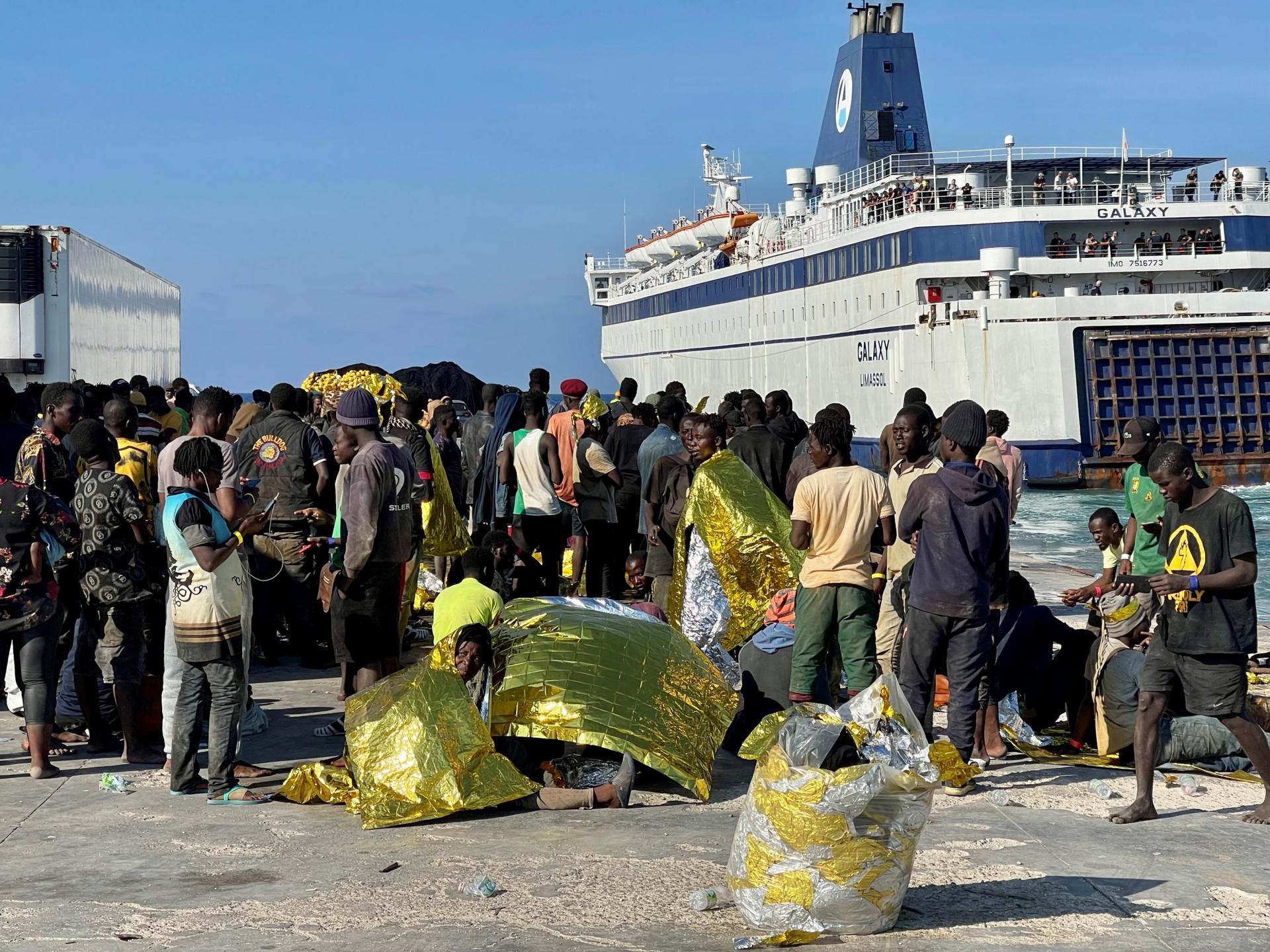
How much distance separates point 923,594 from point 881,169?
3815 centimetres

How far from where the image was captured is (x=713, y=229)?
5772cm

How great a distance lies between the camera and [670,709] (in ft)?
21.7

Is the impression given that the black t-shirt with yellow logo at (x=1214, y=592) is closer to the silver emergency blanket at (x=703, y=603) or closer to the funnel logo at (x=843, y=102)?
the silver emergency blanket at (x=703, y=603)

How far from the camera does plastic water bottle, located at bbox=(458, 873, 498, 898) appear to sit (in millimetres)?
5109

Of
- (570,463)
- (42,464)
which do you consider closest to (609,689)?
(42,464)

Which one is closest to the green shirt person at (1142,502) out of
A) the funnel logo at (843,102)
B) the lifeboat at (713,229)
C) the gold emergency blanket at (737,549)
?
the gold emergency blanket at (737,549)

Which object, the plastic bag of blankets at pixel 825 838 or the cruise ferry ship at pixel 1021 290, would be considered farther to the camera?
the cruise ferry ship at pixel 1021 290

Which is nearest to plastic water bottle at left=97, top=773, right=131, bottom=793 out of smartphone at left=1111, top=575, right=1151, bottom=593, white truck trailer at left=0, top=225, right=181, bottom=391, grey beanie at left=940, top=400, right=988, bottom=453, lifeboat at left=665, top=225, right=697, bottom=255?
grey beanie at left=940, top=400, right=988, bottom=453

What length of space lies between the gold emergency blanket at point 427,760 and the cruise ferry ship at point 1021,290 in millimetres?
26089

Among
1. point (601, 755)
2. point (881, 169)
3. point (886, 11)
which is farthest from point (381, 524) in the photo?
point (886, 11)

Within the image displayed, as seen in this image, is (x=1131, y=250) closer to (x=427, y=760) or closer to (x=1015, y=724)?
(x=1015, y=724)

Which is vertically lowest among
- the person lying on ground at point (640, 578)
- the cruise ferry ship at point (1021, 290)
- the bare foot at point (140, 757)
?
the bare foot at point (140, 757)

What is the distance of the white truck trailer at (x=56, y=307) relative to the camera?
14.1m

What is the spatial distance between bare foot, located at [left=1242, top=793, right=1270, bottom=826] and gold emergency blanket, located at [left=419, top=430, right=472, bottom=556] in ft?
18.4
